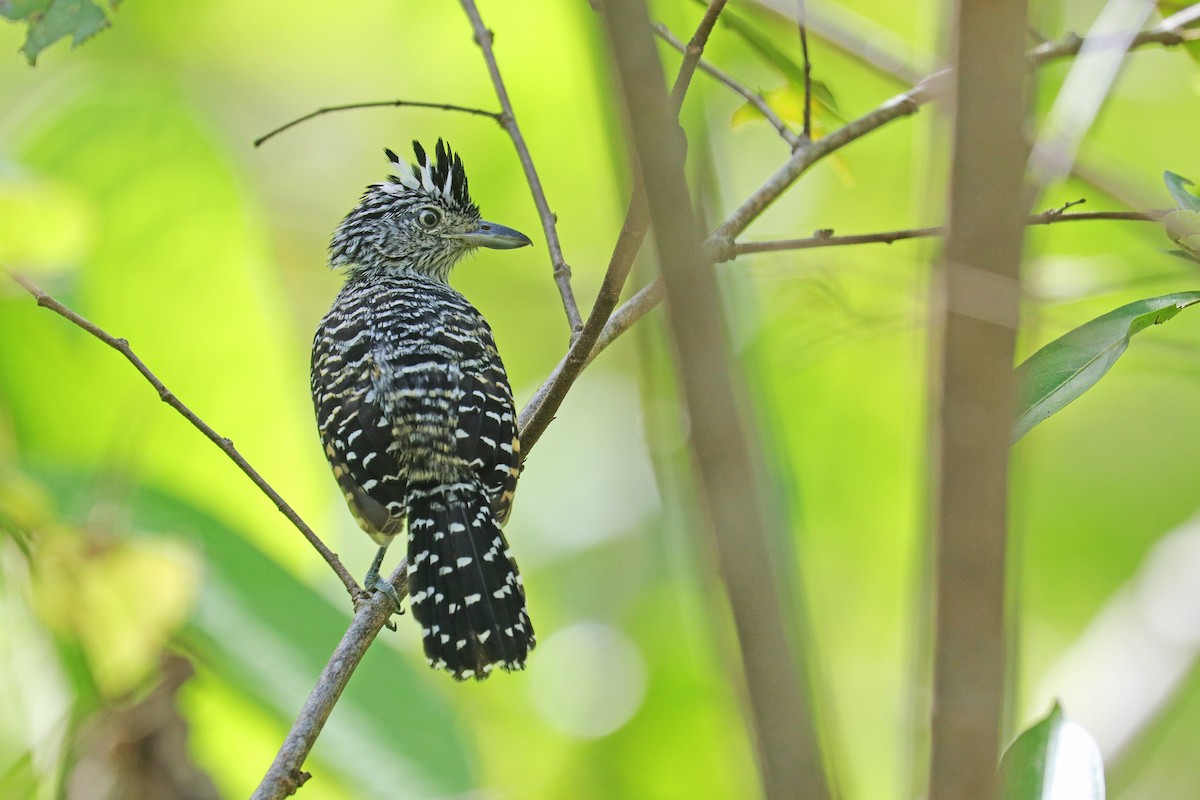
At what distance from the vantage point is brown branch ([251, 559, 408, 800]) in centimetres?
230

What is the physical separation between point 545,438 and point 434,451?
134 inches

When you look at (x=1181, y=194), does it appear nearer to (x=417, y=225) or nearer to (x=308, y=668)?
(x=308, y=668)

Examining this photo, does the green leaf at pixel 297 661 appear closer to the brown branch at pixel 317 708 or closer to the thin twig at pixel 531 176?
the brown branch at pixel 317 708

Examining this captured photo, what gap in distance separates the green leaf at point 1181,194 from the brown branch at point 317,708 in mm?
1769

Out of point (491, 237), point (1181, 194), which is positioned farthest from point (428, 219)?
point (1181, 194)

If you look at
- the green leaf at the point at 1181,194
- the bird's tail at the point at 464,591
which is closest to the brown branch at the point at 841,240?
the green leaf at the point at 1181,194

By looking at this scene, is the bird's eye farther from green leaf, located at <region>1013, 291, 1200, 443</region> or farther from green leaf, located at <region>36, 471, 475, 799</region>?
green leaf, located at <region>1013, 291, 1200, 443</region>

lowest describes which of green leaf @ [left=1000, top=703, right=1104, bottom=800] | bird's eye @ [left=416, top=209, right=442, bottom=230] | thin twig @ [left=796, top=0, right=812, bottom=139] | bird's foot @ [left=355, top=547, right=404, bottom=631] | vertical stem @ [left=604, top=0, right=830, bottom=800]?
vertical stem @ [left=604, top=0, right=830, bottom=800]

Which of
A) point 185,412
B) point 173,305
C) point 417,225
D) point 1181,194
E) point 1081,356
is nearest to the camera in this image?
point 1081,356

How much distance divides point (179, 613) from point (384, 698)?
0.70 metres

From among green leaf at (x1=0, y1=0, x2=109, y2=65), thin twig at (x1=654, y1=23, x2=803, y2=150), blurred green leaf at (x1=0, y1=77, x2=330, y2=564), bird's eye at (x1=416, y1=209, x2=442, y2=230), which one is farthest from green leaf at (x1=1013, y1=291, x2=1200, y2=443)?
bird's eye at (x1=416, y1=209, x2=442, y2=230)

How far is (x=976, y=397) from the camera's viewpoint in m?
0.92

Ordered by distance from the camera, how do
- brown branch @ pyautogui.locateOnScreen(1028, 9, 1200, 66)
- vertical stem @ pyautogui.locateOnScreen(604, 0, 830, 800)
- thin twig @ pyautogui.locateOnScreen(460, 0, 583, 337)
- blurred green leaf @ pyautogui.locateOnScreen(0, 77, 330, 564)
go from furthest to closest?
blurred green leaf @ pyautogui.locateOnScreen(0, 77, 330, 564)
thin twig @ pyautogui.locateOnScreen(460, 0, 583, 337)
brown branch @ pyautogui.locateOnScreen(1028, 9, 1200, 66)
vertical stem @ pyautogui.locateOnScreen(604, 0, 830, 800)

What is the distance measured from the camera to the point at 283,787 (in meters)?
2.30
